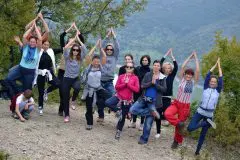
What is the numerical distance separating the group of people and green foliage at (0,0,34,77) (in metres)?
5.12

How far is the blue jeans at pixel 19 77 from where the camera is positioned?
11.0 m

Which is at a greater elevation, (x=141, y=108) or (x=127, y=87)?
(x=127, y=87)

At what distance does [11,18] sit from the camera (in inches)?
680

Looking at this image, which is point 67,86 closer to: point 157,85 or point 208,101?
point 157,85

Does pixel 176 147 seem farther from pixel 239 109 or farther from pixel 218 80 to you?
pixel 239 109

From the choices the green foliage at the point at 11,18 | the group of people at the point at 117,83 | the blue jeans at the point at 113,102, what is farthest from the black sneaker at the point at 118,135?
the green foliage at the point at 11,18

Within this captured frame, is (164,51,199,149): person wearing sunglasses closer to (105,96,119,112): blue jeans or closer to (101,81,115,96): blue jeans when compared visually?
(105,96,119,112): blue jeans

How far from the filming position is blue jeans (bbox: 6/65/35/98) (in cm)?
1102

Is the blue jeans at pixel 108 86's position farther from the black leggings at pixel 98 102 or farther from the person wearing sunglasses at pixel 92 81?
the person wearing sunglasses at pixel 92 81

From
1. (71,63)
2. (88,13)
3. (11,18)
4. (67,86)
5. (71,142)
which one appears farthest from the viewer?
(88,13)

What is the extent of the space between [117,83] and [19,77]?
2605 millimetres

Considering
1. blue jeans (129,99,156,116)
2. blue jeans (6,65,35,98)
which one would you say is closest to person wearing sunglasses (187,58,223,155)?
blue jeans (129,99,156,116)

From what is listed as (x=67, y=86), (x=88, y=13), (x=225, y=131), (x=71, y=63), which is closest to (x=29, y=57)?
(x=71, y=63)

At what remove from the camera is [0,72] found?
58.6 feet
